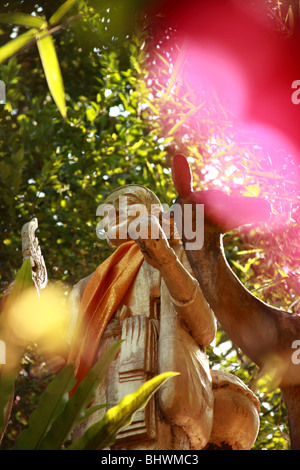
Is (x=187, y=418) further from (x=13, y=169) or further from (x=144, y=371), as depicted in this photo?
(x=13, y=169)

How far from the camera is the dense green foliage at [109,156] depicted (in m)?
5.86

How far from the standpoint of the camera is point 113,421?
2688mm

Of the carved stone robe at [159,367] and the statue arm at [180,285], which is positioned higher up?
the statue arm at [180,285]

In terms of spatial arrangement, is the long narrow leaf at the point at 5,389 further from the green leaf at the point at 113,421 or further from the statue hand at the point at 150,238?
the statue hand at the point at 150,238

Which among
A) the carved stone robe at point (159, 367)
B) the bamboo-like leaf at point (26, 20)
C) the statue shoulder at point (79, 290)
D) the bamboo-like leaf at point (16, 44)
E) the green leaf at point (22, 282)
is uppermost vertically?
the bamboo-like leaf at point (26, 20)

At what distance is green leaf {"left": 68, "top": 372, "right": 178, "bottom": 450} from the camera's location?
2660 mm

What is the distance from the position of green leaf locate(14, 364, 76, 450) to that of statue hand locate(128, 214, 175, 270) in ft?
3.30

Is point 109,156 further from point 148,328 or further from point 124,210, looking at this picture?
point 148,328

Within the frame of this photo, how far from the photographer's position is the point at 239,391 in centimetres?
420

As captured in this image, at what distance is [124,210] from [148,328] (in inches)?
32.2

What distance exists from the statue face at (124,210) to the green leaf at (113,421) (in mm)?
1912

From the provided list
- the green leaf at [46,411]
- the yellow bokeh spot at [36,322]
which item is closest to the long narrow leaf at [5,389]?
the green leaf at [46,411]

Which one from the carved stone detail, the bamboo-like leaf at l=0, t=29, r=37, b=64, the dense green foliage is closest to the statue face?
the carved stone detail

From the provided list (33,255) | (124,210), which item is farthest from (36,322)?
(124,210)
